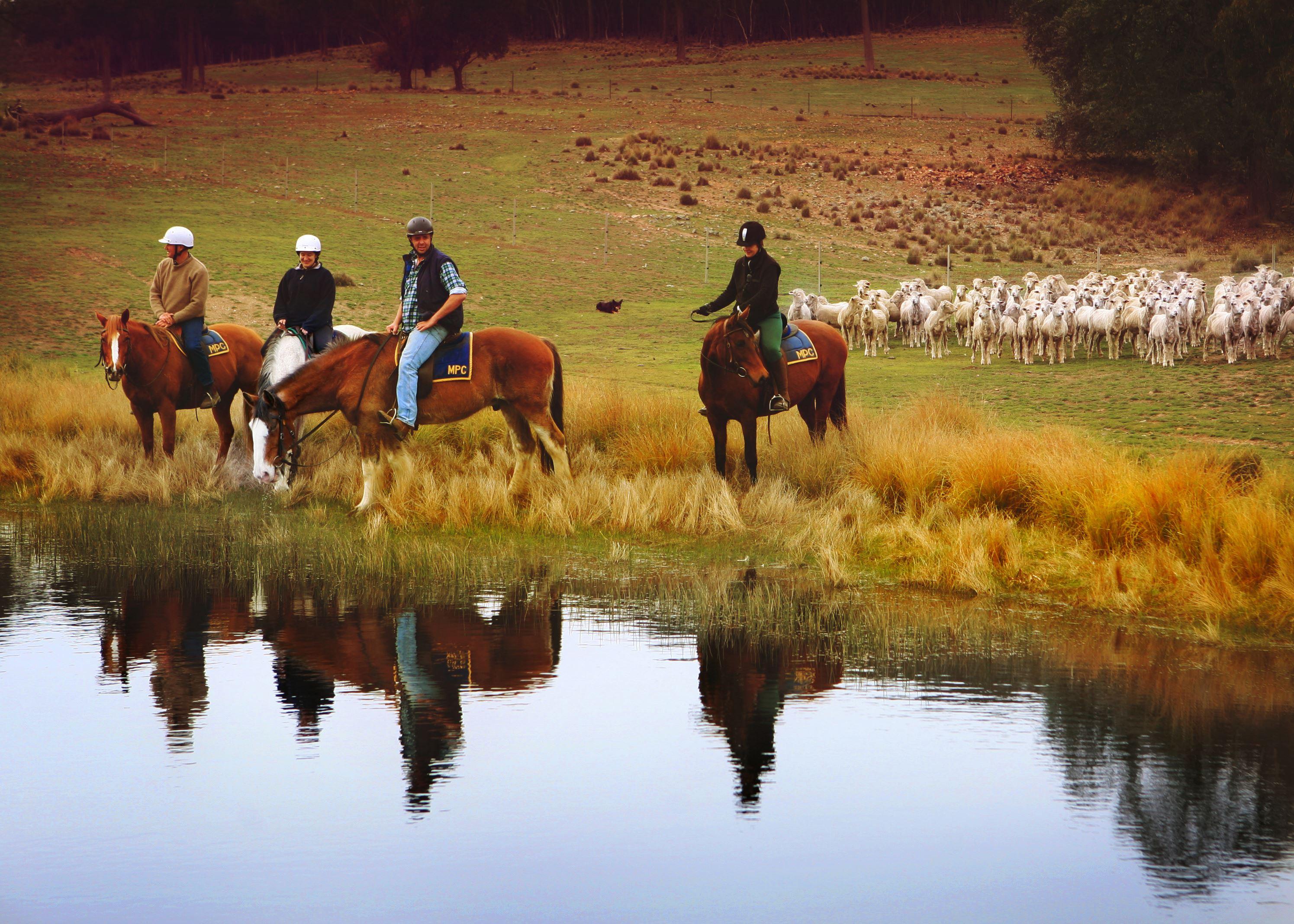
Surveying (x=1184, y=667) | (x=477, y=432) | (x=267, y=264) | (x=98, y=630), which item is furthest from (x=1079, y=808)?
(x=267, y=264)

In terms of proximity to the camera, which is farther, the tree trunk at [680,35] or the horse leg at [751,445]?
the tree trunk at [680,35]

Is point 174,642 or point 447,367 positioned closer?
point 174,642

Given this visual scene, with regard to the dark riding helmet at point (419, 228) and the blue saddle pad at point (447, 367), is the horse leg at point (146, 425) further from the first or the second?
the dark riding helmet at point (419, 228)

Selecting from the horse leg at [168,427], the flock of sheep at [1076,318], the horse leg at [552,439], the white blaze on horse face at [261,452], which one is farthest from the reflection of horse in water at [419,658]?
the flock of sheep at [1076,318]

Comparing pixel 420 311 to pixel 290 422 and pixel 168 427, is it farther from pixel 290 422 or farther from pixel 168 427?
pixel 168 427

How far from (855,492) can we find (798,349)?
198cm

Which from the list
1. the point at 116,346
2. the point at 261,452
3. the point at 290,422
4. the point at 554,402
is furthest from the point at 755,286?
the point at 116,346

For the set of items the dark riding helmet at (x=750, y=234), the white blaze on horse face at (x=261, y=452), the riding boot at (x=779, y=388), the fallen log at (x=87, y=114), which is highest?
the fallen log at (x=87, y=114)

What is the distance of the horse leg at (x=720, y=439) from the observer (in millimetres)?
14383

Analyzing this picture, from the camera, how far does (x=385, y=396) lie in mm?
14008

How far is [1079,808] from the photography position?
21.3 feet

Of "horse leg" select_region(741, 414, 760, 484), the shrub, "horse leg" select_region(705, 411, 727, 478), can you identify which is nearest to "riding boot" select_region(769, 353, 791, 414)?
"horse leg" select_region(741, 414, 760, 484)

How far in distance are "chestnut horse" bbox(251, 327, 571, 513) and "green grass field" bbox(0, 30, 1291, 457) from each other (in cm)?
628

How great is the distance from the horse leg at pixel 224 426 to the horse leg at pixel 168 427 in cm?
53
